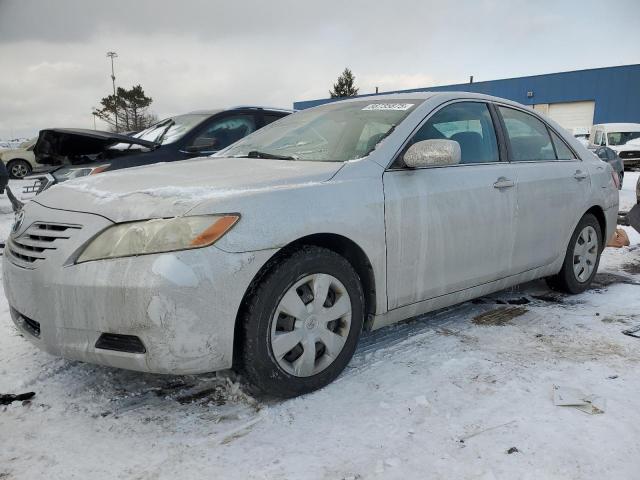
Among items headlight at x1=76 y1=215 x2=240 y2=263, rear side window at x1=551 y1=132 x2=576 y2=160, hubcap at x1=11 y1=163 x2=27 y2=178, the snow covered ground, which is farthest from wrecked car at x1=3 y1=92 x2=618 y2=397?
hubcap at x1=11 y1=163 x2=27 y2=178

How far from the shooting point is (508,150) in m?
3.61

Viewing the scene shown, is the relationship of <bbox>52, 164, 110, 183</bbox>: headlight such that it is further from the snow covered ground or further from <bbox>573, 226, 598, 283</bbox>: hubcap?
<bbox>573, 226, 598, 283</bbox>: hubcap

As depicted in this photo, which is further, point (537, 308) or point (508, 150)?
point (537, 308)

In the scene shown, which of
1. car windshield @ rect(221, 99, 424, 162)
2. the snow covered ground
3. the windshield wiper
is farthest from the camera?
the windshield wiper

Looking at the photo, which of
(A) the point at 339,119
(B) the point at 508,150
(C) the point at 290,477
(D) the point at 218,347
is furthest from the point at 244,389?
(B) the point at 508,150

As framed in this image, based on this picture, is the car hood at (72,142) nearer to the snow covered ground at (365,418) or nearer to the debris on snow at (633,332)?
the snow covered ground at (365,418)

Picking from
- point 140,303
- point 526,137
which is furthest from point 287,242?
point 526,137

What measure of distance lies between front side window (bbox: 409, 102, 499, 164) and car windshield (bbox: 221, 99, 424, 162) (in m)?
0.18

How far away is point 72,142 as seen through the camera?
5504mm

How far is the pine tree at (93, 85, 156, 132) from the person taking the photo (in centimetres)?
4938

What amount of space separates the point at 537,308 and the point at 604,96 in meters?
35.3

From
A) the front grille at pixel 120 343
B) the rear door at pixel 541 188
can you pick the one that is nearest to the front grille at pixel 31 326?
the front grille at pixel 120 343

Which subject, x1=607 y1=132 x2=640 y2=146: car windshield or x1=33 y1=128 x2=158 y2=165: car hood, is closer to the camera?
x1=33 y1=128 x2=158 y2=165: car hood

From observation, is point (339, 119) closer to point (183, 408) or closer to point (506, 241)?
point (506, 241)
